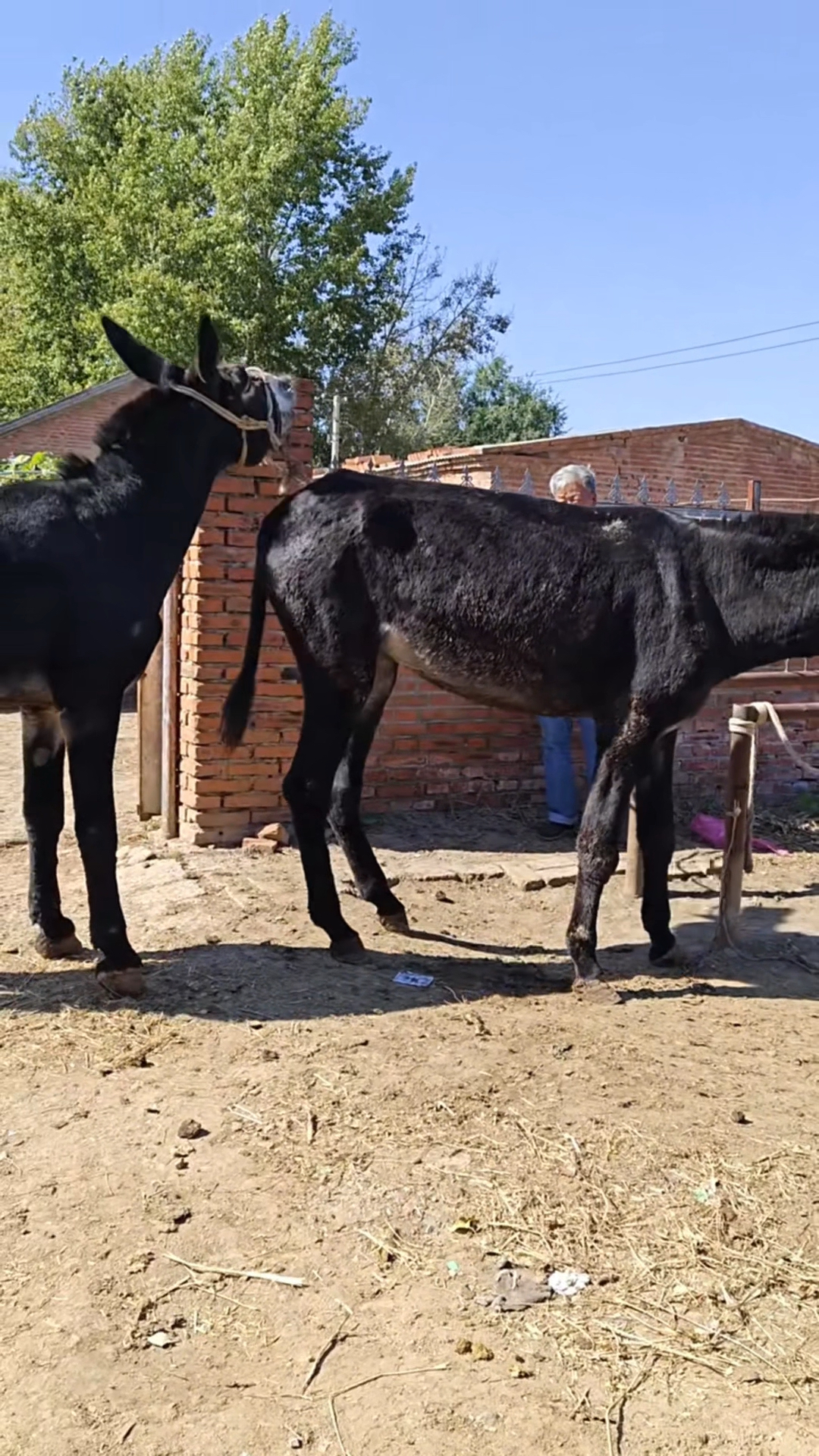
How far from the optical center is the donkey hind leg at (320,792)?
16.0 ft

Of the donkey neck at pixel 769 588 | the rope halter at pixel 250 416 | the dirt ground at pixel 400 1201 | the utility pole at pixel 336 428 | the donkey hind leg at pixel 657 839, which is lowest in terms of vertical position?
the dirt ground at pixel 400 1201

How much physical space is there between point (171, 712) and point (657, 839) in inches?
116

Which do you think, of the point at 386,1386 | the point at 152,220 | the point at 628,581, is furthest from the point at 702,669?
the point at 152,220

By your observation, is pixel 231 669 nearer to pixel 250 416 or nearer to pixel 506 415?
pixel 250 416

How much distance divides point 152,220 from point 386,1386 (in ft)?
98.7

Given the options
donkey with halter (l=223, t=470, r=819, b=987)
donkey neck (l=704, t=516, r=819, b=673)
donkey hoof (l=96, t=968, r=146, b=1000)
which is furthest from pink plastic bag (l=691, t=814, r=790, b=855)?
donkey hoof (l=96, t=968, r=146, b=1000)

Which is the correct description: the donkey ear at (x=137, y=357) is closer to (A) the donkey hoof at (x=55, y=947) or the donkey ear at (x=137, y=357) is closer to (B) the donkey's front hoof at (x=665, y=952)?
(A) the donkey hoof at (x=55, y=947)

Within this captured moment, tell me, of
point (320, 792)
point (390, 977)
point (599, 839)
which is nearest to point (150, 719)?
point (320, 792)

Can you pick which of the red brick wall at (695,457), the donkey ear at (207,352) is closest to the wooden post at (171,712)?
the donkey ear at (207,352)

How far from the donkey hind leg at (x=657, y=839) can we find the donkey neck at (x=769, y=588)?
52 centimetres

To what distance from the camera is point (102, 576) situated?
4195 millimetres

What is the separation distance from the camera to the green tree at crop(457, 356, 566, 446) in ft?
130

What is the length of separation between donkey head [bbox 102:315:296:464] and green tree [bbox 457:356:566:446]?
34.7 meters

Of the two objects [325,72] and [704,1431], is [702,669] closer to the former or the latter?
[704,1431]
